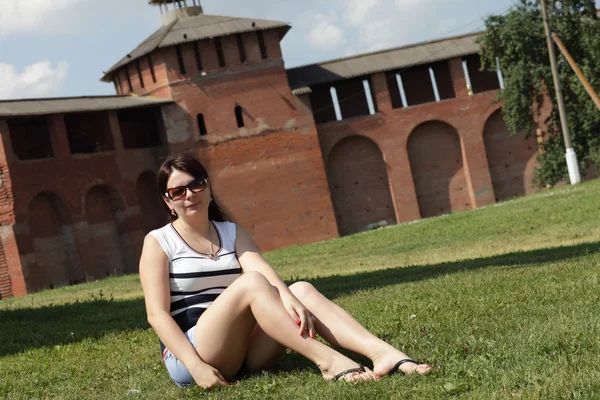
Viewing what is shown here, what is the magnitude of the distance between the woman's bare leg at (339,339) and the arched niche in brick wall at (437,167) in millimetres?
28987

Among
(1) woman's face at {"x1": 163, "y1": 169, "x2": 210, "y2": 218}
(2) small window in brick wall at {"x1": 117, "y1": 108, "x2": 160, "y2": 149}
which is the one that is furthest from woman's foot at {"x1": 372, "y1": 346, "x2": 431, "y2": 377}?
(2) small window in brick wall at {"x1": 117, "y1": 108, "x2": 160, "y2": 149}

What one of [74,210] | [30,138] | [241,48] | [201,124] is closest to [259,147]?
[201,124]

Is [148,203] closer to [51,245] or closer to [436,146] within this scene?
[51,245]

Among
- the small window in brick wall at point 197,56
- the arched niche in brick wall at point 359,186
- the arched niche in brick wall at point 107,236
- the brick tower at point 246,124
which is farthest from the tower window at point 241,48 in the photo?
the arched niche in brick wall at point 107,236

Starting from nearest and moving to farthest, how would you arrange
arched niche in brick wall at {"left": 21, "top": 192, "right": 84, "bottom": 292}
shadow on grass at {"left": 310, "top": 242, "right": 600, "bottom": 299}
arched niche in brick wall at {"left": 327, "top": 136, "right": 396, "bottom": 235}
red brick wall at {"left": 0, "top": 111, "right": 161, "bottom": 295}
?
shadow on grass at {"left": 310, "top": 242, "right": 600, "bottom": 299} → red brick wall at {"left": 0, "top": 111, "right": 161, "bottom": 295} → arched niche in brick wall at {"left": 21, "top": 192, "right": 84, "bottom": 292} → arched niche in brick wall at {"left": 327, "top": 136, "right": 396, "bottom": 235}

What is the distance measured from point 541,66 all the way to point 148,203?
44.6 feet

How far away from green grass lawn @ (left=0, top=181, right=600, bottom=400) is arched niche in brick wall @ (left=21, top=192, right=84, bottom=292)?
1681cm

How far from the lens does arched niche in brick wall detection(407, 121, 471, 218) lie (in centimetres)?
3369

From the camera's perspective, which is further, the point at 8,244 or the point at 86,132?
the point at 86,132

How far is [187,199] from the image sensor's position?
5098mm

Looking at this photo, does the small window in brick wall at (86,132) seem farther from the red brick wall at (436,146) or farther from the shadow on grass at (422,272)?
the shadow on grass at (422,272)

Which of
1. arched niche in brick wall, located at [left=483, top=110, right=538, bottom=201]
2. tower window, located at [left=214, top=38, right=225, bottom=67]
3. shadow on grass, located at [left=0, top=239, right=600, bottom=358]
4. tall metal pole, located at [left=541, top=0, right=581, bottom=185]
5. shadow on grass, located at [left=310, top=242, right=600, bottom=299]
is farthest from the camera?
arched niche in brick wall, located at [left=483, top=110, right=538, bottom=201]

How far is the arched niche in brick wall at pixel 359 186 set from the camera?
3347 cm

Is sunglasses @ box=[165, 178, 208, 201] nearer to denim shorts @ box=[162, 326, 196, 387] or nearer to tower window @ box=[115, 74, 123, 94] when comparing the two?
denim shorts @ box=[162, 326, 196, 387]
